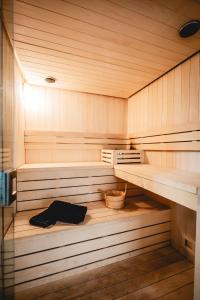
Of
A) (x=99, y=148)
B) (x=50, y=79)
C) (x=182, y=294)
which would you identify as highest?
(x=50, y=79)

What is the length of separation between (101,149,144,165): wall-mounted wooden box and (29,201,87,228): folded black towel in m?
0.85

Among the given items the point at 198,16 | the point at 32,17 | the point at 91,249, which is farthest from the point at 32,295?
the point at 198,16

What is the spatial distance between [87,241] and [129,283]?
20.1 inches

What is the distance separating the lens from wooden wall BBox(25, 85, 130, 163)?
2605 millimetres

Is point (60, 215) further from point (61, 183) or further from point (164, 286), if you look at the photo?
point (164, 286)

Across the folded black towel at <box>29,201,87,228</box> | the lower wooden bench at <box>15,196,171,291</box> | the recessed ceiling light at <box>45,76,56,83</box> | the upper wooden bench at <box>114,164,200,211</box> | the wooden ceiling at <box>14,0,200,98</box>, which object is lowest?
the lower wooden bench at <box>15,196,171,291</box>

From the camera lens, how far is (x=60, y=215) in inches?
69.9

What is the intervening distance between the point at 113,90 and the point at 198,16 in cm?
162

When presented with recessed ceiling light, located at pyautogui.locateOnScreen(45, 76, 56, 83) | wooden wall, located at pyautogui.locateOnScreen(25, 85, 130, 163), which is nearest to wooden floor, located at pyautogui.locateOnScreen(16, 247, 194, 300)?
wooden wall, located at pyautogui.locateOnScreen(25, 85, 130, 163)

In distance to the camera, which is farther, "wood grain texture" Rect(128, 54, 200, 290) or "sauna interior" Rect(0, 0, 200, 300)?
"wood grain texture" Rect(128, 54, 200, 290)

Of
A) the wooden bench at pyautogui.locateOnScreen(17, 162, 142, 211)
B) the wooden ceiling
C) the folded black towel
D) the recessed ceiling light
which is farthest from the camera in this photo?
the recessed ceiling light

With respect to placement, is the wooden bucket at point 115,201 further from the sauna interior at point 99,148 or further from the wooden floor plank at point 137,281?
the wooden floor plank at point 137,281

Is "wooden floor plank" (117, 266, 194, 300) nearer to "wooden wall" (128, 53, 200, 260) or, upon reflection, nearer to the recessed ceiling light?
"wooden wall" (128, 53, 200, 260)

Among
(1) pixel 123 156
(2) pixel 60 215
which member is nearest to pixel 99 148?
(1) pixel 123 156
